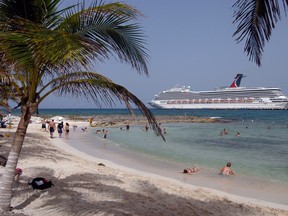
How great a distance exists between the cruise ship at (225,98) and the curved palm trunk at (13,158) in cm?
9041

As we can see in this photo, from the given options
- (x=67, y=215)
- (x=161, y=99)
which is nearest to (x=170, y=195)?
(x=67, y=215)

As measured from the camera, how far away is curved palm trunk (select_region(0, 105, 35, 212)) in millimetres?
4133

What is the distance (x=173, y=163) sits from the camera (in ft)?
44.9

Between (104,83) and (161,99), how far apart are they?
10478 centimetres

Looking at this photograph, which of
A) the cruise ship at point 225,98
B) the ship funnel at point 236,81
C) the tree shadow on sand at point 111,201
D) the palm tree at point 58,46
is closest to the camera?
the palm tree at point 58,46

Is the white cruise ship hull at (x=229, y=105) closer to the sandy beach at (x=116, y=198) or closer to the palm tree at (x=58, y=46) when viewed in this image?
the sandy beach at (x=116, y=198)

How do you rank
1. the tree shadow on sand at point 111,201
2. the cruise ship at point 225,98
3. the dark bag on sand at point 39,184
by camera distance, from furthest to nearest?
the cruise ship at point 225,98 → the dark bag on sand at point 39,184 → the tree shadow on sand at point 111,201

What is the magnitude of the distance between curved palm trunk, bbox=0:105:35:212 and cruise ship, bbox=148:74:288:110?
90.4 meters

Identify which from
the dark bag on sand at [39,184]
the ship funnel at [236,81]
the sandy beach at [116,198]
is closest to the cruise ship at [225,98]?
the ship funnel at [236,81]

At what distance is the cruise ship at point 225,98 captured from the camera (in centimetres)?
9238

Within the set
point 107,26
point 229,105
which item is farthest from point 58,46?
point 229,105

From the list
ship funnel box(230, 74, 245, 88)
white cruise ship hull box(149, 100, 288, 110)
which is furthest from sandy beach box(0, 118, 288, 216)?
ship funnel box(230, 74, 245, 88)

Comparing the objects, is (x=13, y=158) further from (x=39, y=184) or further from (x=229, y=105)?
(x=229, y=105)

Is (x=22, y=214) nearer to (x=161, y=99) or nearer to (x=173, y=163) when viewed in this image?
(x=173, y=163)
